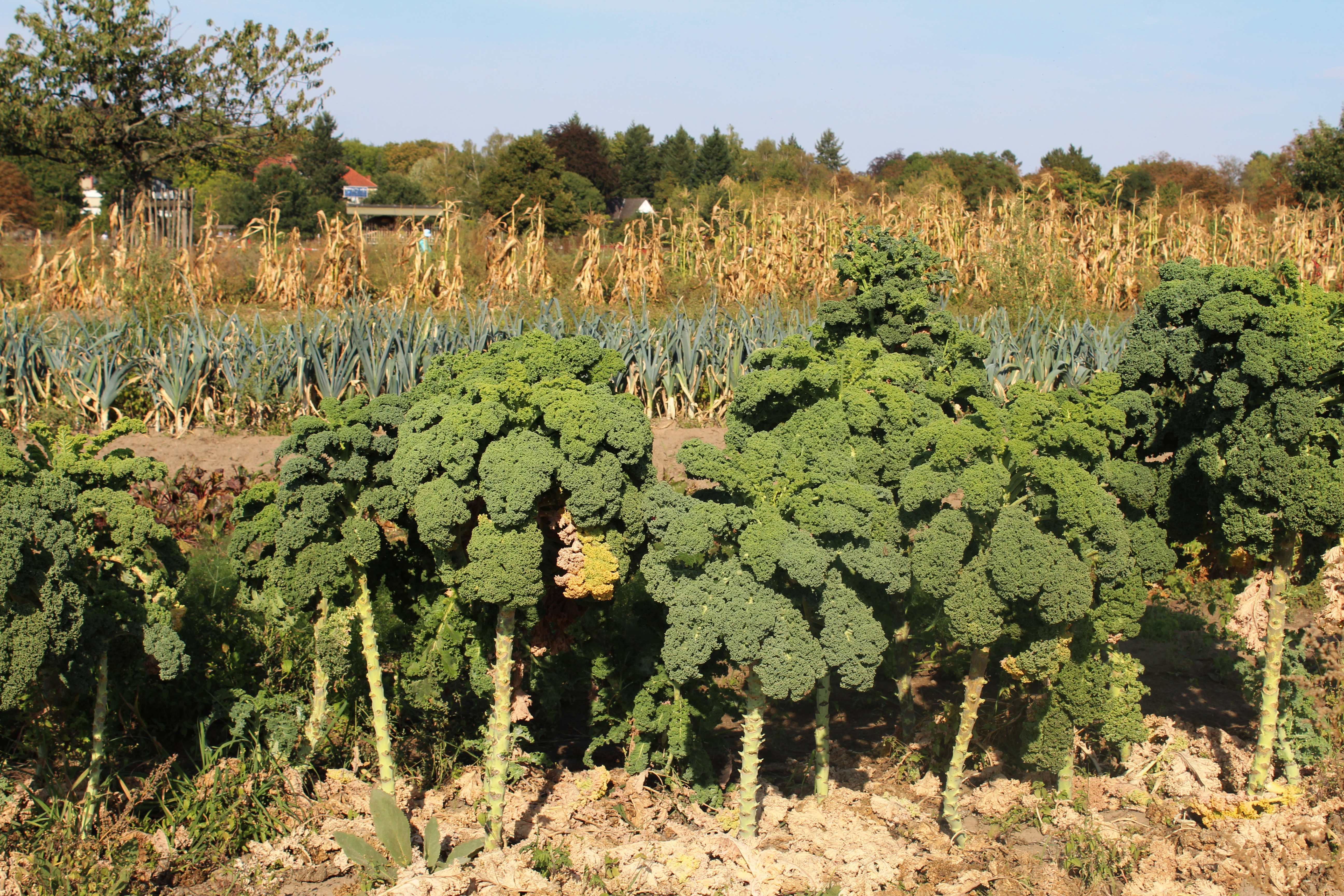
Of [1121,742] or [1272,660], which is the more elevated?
[1272,660]

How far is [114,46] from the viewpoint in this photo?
1898 cm

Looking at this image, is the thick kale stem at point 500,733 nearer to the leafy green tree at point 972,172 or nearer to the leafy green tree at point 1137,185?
the leafy green tree at point 972,172

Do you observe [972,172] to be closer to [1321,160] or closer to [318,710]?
[1321,160]

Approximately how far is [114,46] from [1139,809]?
2169cm

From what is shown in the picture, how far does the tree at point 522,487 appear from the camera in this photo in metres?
2.95

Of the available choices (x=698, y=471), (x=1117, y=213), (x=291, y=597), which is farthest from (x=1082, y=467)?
(x=1117, y=213)

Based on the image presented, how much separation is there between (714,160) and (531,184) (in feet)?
82.8

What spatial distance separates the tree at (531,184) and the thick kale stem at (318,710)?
2426 cm

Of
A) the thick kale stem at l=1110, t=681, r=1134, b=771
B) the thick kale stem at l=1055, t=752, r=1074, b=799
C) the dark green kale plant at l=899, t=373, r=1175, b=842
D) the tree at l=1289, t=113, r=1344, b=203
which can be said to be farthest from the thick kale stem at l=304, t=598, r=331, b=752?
the tree at l=1289, t=113, r=1344, b=203

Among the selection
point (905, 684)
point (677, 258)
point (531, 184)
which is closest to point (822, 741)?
point (905, 684)

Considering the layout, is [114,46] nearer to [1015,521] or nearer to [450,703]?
[450,703]

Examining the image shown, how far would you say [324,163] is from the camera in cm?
4953

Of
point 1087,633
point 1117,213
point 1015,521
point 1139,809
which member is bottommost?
point 1139,809

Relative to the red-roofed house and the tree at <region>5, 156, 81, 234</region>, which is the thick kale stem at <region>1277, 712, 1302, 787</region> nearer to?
the tree at <region>5, 156, 81, 234</region>
